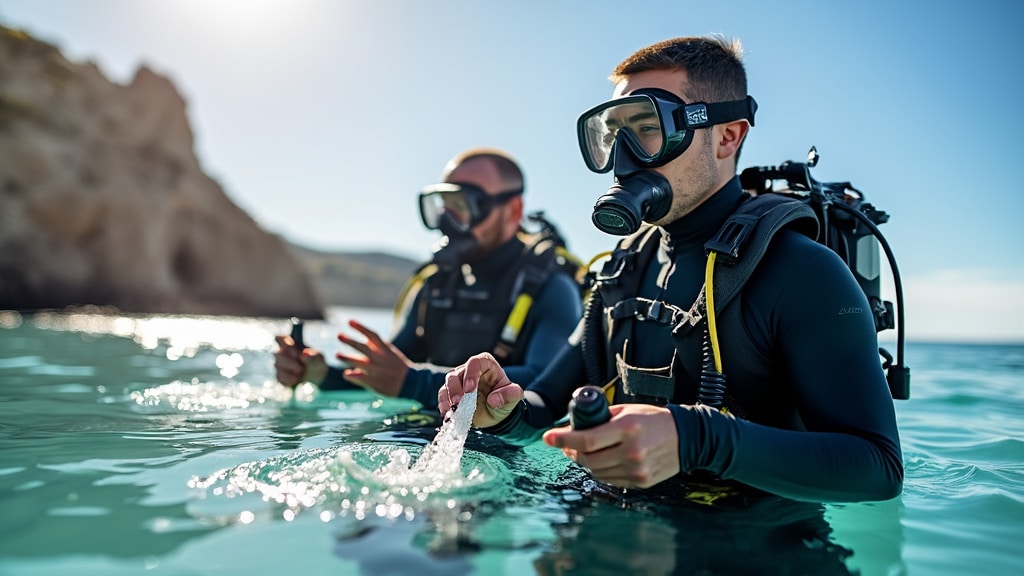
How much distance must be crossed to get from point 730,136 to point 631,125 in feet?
1.15

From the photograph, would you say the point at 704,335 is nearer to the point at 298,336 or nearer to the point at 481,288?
the point at 481,288

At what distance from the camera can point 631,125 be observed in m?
2.22

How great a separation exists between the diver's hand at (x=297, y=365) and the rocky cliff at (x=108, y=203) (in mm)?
17502

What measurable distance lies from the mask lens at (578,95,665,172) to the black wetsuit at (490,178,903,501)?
1.64 ft

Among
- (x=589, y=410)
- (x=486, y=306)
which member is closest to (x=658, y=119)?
(x=589, y=410)

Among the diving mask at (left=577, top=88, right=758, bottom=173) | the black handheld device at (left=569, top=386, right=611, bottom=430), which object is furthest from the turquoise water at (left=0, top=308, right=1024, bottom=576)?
the diving mask at (left=577, top=88, right=758, bottom=173)

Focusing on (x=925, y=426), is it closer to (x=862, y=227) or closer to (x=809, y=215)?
(x=862, y=227)

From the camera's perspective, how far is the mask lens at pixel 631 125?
7.06 feet

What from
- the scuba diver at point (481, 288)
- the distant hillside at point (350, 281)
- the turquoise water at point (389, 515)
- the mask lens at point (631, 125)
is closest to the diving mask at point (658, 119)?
the mask lens at point (631, 125)

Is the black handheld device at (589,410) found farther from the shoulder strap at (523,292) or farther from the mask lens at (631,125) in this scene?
the shoulder strap at (523,292)

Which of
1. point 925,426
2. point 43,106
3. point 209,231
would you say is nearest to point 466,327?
point 925,426

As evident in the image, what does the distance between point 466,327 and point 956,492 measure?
2.52 metres

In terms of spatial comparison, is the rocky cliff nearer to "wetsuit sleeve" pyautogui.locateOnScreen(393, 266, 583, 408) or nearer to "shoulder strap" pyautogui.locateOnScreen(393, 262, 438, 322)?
"shoulder strap" pyautogui.locateOnScreen(393, 262, 438, 322)

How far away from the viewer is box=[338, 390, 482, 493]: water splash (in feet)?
6.35
